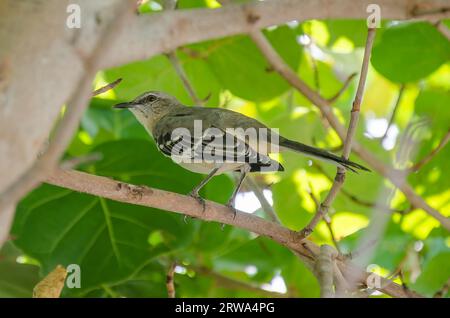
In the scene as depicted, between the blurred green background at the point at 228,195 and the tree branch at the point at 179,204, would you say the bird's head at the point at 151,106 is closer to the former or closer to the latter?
the blurred green background at the point at 228,195

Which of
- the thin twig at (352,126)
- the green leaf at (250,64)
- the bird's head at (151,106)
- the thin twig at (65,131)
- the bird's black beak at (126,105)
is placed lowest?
the thin twig at (65,131)

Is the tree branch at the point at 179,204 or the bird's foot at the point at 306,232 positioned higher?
the tree branch at the point at 179,204

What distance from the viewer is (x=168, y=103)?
500cm

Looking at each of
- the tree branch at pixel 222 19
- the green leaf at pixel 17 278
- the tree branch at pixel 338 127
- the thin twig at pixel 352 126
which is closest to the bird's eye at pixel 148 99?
the tree branch at pixel 338 127

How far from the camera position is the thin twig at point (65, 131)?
134 cm

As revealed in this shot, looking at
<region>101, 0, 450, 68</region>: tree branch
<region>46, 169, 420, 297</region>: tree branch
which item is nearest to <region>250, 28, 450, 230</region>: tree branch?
<region>46, 169, 420, 297</region>: tree branch

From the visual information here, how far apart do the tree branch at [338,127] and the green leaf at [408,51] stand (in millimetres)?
697

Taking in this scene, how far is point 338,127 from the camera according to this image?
12.7ft

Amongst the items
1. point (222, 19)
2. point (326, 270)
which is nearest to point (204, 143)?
point (326, 270)

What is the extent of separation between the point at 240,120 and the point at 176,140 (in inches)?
16.8

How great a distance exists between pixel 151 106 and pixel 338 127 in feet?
5.21

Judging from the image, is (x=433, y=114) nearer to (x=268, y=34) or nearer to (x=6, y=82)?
(x=268, y=34)

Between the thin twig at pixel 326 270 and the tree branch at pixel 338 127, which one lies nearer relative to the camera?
the thin twig at pixel 326 270

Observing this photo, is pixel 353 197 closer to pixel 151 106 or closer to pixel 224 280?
pixel 224 280
